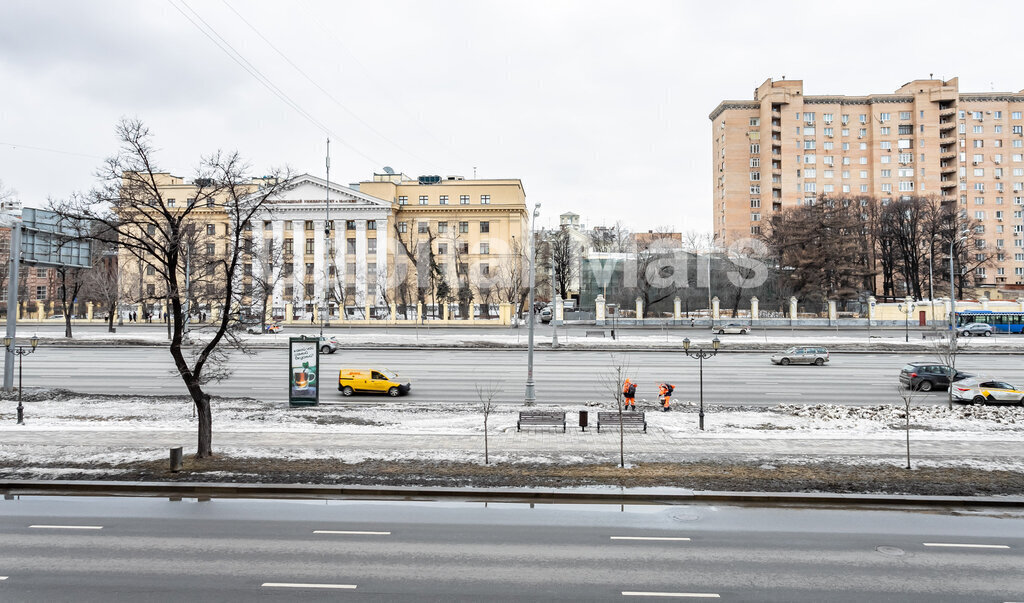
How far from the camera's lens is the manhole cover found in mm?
9461

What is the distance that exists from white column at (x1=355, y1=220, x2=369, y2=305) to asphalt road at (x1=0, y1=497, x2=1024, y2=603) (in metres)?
62.0


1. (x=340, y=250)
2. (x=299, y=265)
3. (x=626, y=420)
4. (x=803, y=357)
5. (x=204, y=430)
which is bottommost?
(x=626, y=420)

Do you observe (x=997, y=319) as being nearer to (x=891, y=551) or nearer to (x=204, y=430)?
(x=891, y=551)

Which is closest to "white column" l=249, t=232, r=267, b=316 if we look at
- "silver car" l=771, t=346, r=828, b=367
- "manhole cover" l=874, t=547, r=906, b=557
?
"manhole cover" l=874, t=547, r=906, b=557

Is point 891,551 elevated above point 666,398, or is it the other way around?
point 666,398

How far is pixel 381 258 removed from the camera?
2987 inches

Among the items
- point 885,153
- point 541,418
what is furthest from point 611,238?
point 541,418

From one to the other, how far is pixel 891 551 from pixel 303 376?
20278 millimetres

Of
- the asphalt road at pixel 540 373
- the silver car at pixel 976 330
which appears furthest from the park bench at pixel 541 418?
the silver car at pixel 976 330

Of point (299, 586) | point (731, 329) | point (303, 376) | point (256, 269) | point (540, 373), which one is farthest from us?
point (256, 269)

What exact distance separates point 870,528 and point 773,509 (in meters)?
1.70

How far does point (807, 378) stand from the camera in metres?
31.9

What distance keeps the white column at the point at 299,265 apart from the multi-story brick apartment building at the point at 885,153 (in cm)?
6598

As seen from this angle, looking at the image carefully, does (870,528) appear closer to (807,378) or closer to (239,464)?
(239,464)
